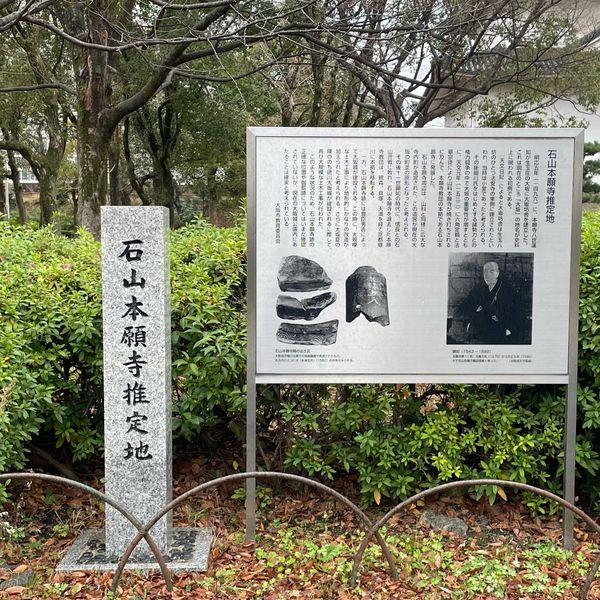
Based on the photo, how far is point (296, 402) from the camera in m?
4.74

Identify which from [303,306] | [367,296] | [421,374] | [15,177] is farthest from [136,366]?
[15,177]

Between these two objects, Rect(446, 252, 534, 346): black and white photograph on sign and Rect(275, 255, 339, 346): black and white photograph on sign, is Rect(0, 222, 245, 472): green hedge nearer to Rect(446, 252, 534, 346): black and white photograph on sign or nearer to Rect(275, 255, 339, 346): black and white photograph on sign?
Rect(275, 255, 339, 346): black and white photograph on sign

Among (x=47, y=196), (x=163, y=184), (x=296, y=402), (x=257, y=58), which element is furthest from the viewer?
(x=47, y=196)

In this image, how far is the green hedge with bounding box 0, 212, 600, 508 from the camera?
14.2 feet

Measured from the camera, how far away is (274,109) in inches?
723

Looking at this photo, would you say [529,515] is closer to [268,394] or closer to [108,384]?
[268,394]

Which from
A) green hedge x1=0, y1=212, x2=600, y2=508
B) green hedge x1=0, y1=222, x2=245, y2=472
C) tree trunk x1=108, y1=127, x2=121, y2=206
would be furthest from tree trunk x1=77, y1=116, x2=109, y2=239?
green hedge x1=0, y1=212, x2=600, y2=508

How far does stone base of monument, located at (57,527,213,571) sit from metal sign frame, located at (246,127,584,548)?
0.41 meters

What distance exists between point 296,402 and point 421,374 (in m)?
1.07

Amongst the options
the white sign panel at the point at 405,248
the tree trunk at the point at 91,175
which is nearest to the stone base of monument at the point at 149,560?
the white sign panel at the point at 405,248

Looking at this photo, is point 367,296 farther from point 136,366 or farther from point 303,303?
point 136,366

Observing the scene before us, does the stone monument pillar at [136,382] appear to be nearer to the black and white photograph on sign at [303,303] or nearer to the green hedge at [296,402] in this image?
the green hedge at [296,402]

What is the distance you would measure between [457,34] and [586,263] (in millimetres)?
7365

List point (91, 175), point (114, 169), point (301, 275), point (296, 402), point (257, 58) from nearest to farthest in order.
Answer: point (301, 275), point (296, 402), point (91, 175), point (257, 58), point (114, 169)
